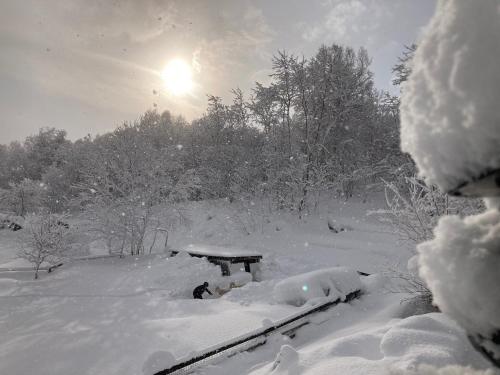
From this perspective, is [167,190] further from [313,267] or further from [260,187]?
[313,267]

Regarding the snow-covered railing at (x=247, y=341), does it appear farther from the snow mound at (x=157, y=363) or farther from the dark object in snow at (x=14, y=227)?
the dark object in snow at (x=14, y=227)

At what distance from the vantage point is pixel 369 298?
21.3ft

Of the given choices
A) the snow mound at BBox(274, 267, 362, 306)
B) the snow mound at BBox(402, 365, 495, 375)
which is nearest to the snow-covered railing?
the snow mound at BBox(274, 267, 362, 306)

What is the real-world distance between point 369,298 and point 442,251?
21.3 ft

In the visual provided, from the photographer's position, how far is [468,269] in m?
0.67

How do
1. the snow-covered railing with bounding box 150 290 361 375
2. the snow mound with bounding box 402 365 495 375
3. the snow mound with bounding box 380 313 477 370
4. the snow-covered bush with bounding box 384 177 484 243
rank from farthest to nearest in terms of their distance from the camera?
the snow-covered bush with bounding box 384 177 484 243, the snow-covered railing with bounding box 150 290 361 375, the snow mound with bounding box 380 313 477 370, the snow mound with bounding box 402 365 495 375

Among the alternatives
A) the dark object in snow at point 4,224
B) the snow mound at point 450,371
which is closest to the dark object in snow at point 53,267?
the snow mound at point 450,371

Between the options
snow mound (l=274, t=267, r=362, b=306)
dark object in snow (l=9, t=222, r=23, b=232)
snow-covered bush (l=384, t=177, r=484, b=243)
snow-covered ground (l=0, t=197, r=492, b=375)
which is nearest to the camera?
snow-covered ground (l=0, t=197, r=492, b=375)

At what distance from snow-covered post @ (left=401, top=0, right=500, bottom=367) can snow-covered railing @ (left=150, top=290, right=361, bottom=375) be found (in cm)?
328

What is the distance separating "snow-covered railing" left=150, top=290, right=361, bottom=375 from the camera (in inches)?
137

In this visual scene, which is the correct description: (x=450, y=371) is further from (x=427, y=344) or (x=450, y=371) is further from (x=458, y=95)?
(x=427, y=344)

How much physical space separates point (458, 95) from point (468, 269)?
0.37 metres

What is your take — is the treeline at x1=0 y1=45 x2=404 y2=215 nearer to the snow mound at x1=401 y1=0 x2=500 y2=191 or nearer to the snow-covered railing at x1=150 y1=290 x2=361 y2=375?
the snow-covered railing at x1=150 y1=290 x2=361 y2=375

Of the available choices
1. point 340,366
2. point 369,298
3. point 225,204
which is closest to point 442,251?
point 340,366
